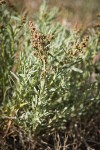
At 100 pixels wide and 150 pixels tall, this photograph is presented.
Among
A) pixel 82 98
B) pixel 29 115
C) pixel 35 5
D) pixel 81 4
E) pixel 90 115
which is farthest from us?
pixel 81 4

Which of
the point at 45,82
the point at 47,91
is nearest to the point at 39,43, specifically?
the point at 45,82

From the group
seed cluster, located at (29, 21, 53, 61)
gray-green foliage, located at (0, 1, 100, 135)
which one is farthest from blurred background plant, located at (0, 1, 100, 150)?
seed cluster, located at (29, 21, 53, 61)

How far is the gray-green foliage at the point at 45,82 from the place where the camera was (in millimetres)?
1852

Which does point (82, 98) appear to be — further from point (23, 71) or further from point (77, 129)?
point (23, 71)

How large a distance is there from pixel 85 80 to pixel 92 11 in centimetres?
361

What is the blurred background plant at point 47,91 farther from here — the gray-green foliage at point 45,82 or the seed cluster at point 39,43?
the seed cluster at point 39,43

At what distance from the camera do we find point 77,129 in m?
2.40

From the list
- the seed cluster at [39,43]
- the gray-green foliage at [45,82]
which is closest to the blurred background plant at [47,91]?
the gray-green foliage at [45,82]

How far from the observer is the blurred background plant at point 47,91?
1869 mm

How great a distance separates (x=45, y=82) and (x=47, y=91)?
10 centimetres

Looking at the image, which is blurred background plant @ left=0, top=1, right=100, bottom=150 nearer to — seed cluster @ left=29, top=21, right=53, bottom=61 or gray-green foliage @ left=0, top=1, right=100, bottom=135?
gray-green foliage @ left=0, top=1, right=100, bottom=135

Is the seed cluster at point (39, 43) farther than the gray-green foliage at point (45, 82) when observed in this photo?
No

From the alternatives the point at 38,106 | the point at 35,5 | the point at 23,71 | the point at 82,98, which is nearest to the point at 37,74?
the point at 23,71

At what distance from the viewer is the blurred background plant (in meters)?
1.87
